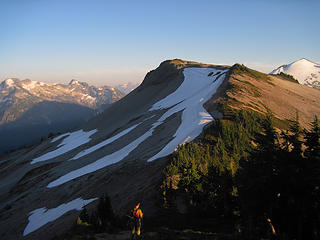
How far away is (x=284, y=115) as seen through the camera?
51.6 meters

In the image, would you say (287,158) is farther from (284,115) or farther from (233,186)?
(284,115)

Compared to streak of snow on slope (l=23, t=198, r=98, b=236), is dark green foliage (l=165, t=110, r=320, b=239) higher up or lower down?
higher up

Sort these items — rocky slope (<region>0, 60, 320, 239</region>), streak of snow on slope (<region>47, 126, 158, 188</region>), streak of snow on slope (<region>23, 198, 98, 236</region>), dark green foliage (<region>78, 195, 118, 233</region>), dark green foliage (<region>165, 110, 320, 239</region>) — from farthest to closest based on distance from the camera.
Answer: streak of snow on slope (<region>47, 126, 158, 188</region>)
streak of snow on slope (<region>23, 198, 98, 236</region>)
rocky slope (<region>0, 60, 320, 239</region>)
dark green foliage (<region>78, 195, 118, 233</region>)
dark green foliage (<region>165, 110, 320, 239</region>)

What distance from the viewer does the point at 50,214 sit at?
31.2 meters

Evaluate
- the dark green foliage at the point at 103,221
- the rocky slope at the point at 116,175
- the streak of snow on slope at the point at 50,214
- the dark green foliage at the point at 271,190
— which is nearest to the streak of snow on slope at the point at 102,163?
the rocky slope at the point at 116,175

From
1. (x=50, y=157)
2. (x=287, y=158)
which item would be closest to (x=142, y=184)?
(x=287, y=158)

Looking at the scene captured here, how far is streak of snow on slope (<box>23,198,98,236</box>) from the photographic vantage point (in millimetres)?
29125

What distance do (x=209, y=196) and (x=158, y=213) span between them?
4.19 m

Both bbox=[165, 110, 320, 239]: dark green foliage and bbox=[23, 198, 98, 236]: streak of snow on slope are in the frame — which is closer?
bbox=[165, 110, 320, 239]: dark green foliage

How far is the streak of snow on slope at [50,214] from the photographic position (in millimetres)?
29125

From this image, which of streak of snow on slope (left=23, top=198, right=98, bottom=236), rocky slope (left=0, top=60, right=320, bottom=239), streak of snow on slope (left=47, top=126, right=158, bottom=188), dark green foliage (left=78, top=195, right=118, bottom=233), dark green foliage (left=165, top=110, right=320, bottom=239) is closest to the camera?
dark green foliage (left=165, top=110, right=320, bottom=239)

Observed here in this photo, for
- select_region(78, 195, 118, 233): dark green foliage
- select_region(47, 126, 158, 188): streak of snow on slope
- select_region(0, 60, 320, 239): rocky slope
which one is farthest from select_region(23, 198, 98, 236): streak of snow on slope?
select_region(78, 195, 118, 233): dark green foliage

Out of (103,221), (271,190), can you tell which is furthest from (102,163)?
(271,190)

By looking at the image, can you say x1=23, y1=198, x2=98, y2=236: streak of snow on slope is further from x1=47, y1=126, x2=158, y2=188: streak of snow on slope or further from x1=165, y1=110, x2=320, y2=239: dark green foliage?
x1=165, y1=110, x2=320, y2=239: dark green foliage
